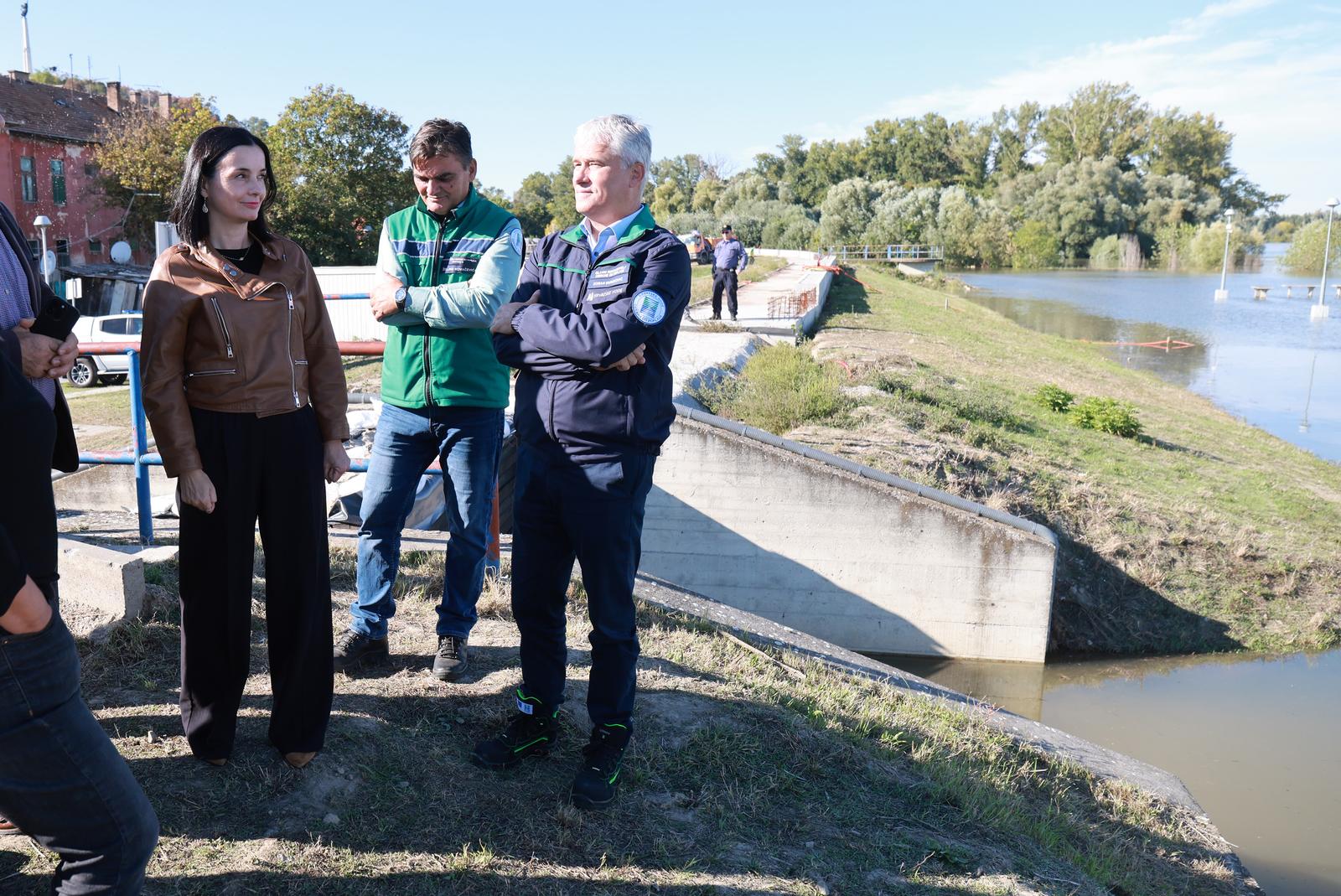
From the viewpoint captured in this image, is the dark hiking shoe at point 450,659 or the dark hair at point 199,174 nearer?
the dark hair at point 199,174

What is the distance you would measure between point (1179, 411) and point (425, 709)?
64.5ft

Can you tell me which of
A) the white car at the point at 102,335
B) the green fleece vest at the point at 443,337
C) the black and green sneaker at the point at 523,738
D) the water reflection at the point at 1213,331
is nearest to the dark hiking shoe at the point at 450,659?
the black and green sneaker at the point at 523,738

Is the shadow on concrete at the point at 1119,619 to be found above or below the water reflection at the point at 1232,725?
above

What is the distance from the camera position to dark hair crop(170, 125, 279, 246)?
2863mm

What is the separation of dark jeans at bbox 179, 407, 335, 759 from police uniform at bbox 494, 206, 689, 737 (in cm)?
62

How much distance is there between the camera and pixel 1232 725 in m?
9.51

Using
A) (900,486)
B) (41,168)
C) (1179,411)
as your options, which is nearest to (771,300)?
(1179,411)

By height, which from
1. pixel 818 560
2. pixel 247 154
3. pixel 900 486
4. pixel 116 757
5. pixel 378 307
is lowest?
pixel 818 560

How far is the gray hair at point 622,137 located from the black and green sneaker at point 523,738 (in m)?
1.75

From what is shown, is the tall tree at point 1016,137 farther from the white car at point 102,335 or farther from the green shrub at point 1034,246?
the white car at point 102,335

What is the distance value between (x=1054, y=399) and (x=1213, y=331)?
23.5 m

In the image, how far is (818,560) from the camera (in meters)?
11.1

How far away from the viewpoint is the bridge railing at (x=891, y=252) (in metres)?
57.1

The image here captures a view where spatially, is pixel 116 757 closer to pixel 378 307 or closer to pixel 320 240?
pixel 378 307
